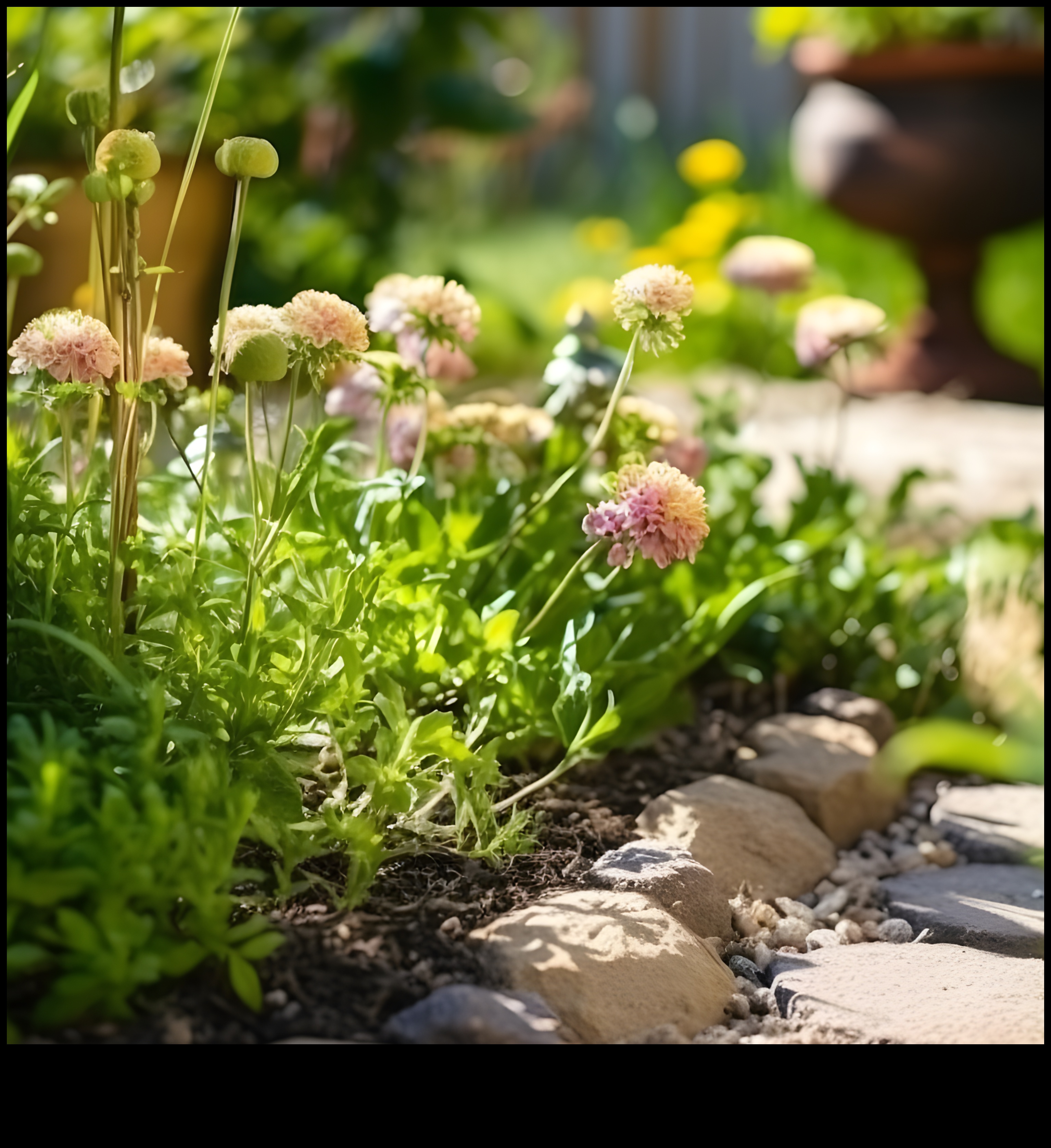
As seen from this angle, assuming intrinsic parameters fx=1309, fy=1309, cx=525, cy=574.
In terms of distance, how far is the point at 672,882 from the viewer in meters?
1.34

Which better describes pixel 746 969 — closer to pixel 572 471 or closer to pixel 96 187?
pixel 572 471

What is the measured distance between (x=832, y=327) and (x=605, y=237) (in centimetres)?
324

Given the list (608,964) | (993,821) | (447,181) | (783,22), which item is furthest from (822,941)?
(447,181)

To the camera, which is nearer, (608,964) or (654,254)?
(608,964)

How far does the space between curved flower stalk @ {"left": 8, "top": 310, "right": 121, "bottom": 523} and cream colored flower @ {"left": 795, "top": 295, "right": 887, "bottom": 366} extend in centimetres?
116

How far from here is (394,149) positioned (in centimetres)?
381

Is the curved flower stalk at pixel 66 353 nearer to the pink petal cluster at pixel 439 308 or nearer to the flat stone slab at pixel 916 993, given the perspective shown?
the pink petal cluster at pixel 439 308

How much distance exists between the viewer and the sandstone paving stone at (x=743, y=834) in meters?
1.49

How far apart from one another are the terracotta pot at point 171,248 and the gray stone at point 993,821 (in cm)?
211

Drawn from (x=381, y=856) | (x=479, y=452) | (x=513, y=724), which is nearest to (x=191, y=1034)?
(x=381, y=856)

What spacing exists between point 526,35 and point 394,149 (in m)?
3.72

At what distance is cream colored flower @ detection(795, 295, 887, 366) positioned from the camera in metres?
1.99

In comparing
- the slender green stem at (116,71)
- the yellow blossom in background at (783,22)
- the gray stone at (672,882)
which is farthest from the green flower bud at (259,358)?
the yellow blossom in background at (783,22)
